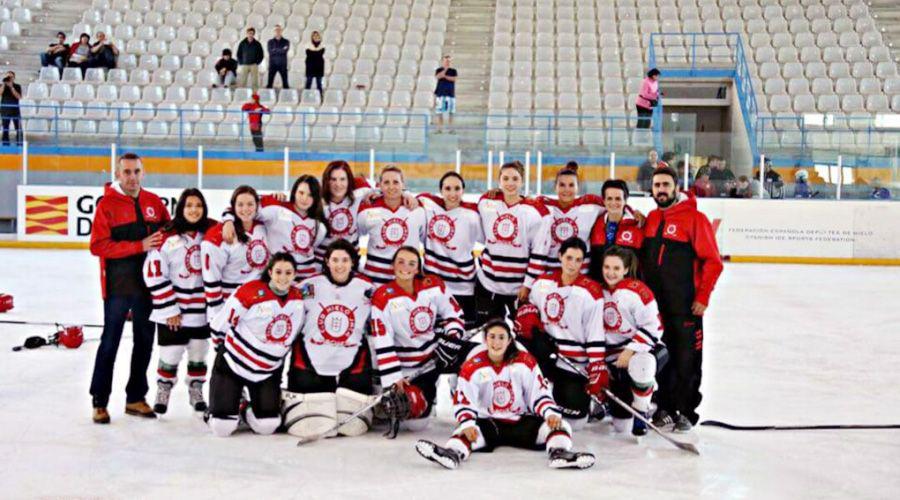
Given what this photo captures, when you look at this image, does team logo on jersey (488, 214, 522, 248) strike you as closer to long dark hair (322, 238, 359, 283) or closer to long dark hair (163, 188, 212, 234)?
long dark hair (322, 238, 359, 283)

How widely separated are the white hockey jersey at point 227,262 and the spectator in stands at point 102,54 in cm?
1568

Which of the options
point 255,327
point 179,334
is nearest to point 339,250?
point 255,327

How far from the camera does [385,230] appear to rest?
6.32 meters

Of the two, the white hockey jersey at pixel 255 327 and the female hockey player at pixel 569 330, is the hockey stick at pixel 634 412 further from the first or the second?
the white hockey jersey at pixel 255 327

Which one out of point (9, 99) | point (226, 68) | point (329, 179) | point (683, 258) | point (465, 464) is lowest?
point (465, 464)

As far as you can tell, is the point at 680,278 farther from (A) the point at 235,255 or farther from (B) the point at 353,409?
(A) the point at 235,255

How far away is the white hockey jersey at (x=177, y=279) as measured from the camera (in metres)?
5.77

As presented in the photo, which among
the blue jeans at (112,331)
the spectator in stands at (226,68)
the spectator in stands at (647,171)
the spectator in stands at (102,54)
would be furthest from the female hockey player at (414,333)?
the spectator in stands at (102,54)

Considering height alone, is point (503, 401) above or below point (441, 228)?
below

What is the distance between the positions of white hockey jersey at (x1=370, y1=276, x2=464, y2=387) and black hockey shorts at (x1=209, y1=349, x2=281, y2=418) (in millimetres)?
547

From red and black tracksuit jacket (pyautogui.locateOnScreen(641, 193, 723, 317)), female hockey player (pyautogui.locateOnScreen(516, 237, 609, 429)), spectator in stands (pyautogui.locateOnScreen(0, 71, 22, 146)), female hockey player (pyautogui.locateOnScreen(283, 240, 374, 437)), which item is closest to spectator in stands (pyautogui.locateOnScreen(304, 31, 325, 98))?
spectator in stands (pyautogui.locateOnScreen(0, 71, 22, 146))

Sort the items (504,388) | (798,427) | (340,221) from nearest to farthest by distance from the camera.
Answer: (504,388)
(798,427)
(340,221)

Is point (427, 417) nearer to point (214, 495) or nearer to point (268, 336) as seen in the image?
point (268, 336)

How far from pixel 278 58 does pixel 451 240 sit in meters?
14.1
